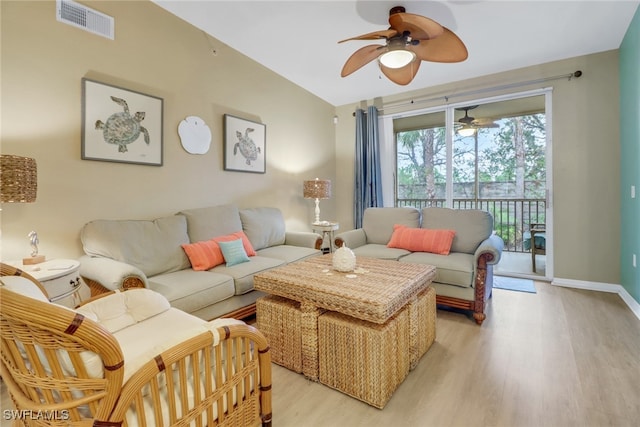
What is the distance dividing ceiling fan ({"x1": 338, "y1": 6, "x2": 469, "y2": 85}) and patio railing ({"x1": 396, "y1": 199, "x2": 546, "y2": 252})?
8.38 feet

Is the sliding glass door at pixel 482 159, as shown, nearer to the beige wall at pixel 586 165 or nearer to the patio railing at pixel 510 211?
the patio railing at pixel 510 211

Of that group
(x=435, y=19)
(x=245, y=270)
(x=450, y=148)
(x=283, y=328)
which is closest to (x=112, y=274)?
(x=245, y=270)

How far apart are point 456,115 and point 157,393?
4720 mm

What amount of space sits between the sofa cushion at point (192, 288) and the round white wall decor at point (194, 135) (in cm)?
130

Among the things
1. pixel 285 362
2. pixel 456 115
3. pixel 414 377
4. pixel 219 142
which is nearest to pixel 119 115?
pixel 219 142

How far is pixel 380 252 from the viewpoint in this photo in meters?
3.16

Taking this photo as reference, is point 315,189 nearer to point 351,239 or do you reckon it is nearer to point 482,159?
point 351,239

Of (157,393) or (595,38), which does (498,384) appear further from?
(595,38)

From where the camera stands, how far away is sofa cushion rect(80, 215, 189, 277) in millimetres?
2194

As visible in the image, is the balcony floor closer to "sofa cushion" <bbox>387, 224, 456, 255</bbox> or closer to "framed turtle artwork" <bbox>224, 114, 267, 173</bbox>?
"sofa cushion" <bbox>387, 224, 456, 255</bbox>

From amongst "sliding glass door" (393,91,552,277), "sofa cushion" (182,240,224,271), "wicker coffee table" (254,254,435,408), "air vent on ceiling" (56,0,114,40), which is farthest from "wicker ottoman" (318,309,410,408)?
"sliding glass door" (393,91,552,277)

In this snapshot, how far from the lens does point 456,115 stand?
4.39 meters

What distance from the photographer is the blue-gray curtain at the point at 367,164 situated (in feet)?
15.5

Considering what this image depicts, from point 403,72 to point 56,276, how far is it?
9.67 feet
